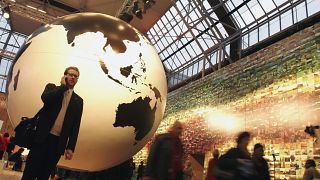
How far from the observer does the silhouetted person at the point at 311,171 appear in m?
6.49

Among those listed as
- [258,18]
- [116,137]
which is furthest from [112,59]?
[258,18]

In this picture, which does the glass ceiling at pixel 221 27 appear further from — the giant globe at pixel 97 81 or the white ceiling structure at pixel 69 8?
the giant globe at pixel 97 81

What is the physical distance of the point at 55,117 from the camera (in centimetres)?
259

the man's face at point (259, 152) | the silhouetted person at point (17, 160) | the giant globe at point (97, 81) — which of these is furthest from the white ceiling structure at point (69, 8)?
the giant globe at point (97, 81)

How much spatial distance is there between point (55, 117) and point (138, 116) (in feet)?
3.99

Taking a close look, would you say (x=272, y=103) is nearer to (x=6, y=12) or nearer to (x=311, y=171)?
(x=311, y=171)

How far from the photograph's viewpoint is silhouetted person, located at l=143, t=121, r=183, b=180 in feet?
11.0

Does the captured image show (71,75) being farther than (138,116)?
No

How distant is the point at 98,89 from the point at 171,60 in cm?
1875

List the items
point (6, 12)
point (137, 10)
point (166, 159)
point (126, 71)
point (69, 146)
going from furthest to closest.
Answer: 1. point (6, 12)
2. point (137, 10)
3. point (126, 71)
4. point (166, 159)
5. point (69, 146)

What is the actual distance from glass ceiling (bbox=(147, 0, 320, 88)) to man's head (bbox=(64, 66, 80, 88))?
10.9 metres

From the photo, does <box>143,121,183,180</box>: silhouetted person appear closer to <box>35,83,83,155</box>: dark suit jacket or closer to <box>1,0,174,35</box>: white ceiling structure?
<box>35,83,83,155</box>: dark suit jacket

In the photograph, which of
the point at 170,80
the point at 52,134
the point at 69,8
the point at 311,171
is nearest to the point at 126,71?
the point at 52,134

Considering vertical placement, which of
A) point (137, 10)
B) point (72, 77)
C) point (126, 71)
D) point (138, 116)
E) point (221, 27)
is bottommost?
point (138, 116)
